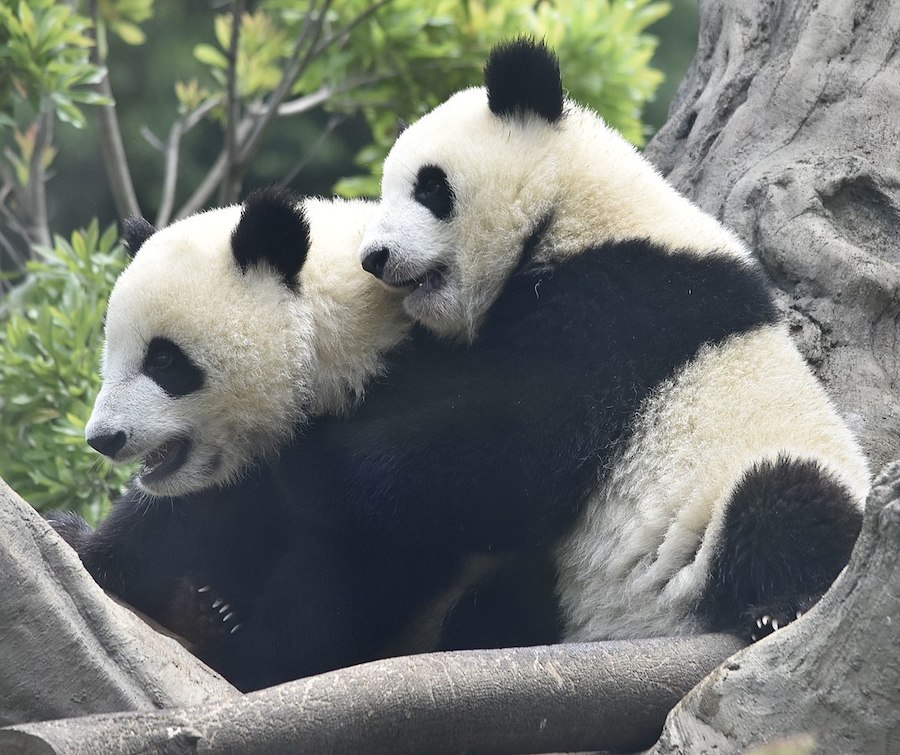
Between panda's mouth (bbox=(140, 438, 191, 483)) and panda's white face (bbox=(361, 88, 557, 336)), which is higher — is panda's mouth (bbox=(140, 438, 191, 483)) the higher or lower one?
the lower one

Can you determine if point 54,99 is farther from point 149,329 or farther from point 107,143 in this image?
point 149,329

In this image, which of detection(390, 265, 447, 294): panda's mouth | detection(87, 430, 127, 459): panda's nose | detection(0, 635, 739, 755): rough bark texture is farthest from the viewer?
detection(390, 265, 447, 294): panda's mouth

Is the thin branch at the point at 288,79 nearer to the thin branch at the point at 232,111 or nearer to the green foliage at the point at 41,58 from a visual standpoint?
the thin branch at the point at 232,111

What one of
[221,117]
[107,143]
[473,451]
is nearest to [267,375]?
[473,451]

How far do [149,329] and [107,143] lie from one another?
2.76 meters

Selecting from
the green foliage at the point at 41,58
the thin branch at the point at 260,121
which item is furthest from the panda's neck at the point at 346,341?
the thin branch at the point at 260,121

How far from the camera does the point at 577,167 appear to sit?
3270 mm

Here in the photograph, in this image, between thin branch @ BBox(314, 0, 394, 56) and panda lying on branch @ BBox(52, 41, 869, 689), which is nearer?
panda lying on branch @ BBox(52, 41, 869, 689)

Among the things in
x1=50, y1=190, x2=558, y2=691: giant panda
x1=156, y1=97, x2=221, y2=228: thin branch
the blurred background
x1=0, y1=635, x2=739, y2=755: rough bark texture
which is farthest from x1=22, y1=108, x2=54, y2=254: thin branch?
x1=0, y1=635, x2=739, y2=755: rough bark texture

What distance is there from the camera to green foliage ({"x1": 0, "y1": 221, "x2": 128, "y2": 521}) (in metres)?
4.31

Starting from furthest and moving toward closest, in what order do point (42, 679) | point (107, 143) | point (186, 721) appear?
1. point (107, 143)
2. point (42, 679)
3. point (186, 721)

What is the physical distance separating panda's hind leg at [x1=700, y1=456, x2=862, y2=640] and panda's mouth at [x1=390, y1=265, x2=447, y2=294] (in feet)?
3.28

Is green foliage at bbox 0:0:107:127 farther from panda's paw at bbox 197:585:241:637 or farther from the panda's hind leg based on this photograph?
the panda's hind leg

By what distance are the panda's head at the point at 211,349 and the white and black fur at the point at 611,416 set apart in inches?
9.2
